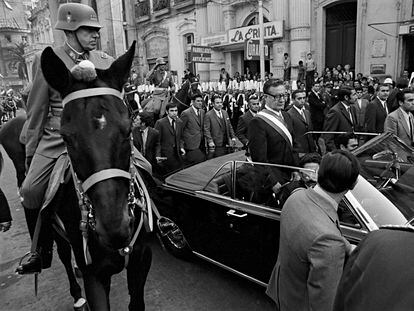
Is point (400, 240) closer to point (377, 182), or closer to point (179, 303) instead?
point (377, 182)

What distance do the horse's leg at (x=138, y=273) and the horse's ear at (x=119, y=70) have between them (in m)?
1.38

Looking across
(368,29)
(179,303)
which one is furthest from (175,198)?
(368,29)

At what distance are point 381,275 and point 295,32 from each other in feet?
58.2

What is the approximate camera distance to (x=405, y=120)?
5453 mm

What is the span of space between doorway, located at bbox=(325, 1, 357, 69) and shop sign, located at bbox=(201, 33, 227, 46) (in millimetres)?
6577

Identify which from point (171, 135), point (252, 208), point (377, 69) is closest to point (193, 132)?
point (171, 135)

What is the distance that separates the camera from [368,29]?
47.5 feet

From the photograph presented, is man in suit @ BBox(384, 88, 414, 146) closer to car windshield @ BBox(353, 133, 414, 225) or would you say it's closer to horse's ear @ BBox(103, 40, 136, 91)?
car windshield @ BBox(353, 133, 414, 225)

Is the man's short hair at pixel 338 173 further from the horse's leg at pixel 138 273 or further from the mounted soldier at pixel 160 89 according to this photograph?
the mounted soldier at pixel 160 89

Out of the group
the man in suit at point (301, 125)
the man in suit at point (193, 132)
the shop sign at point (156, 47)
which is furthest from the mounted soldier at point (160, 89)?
the shop sign at point (156, 47)

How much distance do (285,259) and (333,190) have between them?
0.54 metres

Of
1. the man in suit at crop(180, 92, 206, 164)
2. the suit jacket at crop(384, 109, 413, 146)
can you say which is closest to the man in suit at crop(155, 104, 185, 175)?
the man in suit at crop(180, 92, 206, 164)

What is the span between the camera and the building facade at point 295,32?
13.9 metres

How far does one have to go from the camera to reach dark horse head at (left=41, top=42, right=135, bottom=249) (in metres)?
2.00
